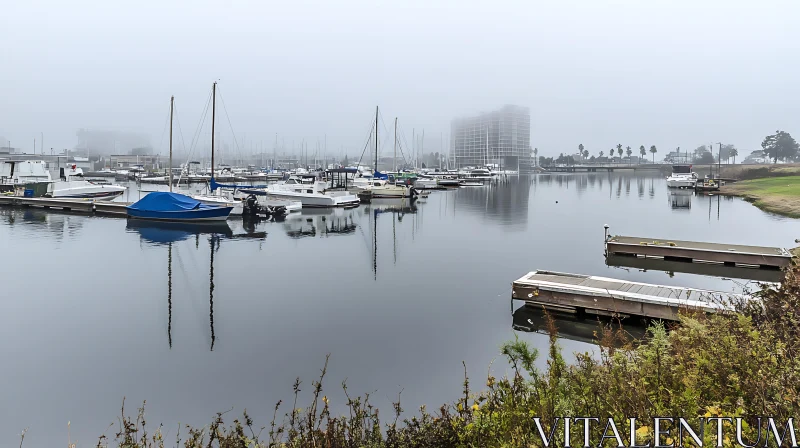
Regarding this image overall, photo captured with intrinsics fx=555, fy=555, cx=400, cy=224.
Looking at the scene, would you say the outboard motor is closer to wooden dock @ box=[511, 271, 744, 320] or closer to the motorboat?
the motorboat

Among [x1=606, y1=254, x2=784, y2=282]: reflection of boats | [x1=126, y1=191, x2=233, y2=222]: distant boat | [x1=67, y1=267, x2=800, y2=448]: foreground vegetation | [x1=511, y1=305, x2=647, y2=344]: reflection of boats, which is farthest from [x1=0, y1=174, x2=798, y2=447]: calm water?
[x1=67, y1=267, x2=800, y2=448]: foreground vegetation

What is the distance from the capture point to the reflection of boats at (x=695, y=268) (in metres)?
21.2

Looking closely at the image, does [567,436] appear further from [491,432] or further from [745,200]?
[745,200]

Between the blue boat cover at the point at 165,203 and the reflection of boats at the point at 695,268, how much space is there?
92.7 ft

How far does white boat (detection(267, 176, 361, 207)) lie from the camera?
53844mm

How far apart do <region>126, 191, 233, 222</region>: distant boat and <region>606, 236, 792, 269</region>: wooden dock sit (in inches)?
1031

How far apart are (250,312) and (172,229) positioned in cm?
2289

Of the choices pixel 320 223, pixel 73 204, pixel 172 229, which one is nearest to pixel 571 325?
pixel 320 223

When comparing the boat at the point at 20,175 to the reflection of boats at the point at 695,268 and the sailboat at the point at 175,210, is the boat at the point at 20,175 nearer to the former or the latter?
the sailboat at the point at 175,210

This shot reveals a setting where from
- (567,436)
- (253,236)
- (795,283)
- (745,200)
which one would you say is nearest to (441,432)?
(567,436)

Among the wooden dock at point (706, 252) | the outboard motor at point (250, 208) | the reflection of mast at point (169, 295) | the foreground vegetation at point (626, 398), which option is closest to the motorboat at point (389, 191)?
the outboard motor at point (250, 208)

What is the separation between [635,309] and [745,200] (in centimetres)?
5688

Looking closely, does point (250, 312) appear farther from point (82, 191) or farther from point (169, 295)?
point (82, 191)

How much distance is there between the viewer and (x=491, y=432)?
218 inches
